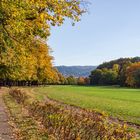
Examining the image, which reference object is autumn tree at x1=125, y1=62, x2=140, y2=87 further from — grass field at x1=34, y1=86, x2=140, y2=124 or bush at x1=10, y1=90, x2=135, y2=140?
bush at x1=10, y1=90, x2=135, y2=140

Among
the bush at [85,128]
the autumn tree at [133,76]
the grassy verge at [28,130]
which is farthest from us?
the autumn tree at [133,76]

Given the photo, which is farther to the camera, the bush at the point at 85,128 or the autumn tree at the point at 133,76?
the autumn tree at the point at 133,76

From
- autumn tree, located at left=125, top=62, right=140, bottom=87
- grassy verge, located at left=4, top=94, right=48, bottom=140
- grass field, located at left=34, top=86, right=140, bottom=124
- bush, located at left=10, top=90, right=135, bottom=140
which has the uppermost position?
autumn tree, located at left=125, top=62, right=140, bottom=87

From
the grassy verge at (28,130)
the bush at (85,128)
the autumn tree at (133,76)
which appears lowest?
the grassy verge at (28,130)

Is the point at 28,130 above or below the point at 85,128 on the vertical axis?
below

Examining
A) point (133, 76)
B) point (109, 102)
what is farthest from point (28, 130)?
point (133, 76)

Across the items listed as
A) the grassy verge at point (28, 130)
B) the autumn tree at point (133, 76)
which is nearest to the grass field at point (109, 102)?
the grassy verge at point (28, 130)

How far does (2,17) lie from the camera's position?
16.1 meters

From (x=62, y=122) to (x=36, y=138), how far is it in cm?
144

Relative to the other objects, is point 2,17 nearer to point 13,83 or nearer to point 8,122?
point 8,122

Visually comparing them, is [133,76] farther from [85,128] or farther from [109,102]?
[85,128]

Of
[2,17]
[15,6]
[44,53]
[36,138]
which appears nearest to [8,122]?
[36,138]

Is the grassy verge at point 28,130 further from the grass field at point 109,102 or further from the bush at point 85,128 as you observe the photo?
the grass field at point 109,102

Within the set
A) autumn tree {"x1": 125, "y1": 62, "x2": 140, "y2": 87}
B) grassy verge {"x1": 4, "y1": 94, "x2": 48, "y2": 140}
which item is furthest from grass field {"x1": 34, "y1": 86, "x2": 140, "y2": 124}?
autumn tree {"x1": 125, "y1": 62, "x2": 140, "y2": 87}
